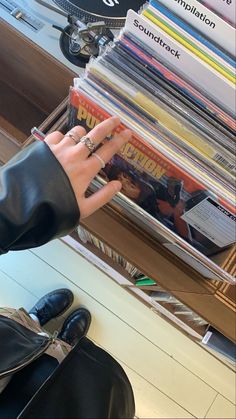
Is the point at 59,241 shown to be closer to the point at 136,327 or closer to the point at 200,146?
the point at 136,327

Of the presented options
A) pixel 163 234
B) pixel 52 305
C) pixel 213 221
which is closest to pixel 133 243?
pixel 163 234

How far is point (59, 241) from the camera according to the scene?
5.26ft

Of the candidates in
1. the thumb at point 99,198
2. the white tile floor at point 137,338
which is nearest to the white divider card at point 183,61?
the thumb at point 99,198

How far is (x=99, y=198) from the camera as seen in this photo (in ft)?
2.42

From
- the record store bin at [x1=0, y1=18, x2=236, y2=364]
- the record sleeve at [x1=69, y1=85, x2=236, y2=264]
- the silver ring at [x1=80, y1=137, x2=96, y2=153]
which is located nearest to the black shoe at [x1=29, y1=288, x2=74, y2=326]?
the record store bin at [x1=0, y1=18, x2=236, y2=364]

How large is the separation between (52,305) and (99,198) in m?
0.91

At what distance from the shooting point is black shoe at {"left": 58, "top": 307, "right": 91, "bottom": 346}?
5.12ft

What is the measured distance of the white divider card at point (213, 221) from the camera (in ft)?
2.23

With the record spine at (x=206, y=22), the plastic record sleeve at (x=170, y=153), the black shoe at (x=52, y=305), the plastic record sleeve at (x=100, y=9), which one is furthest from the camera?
the black shoe at (x=52, y=305)

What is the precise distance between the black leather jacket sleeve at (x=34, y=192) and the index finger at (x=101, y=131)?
0.05 meters

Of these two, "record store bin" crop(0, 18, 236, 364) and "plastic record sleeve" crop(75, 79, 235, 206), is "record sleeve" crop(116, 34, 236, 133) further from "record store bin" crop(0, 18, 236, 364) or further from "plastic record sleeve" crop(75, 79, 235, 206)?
"record store bin" crop(0, 18, 236, 364)

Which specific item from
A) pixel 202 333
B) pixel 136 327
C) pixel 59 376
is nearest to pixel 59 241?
pixel 136 327

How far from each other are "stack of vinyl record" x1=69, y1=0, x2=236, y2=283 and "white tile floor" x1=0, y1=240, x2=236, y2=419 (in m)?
0.88

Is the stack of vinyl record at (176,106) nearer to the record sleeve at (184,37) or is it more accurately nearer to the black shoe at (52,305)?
the record sleeve at (184,37)
